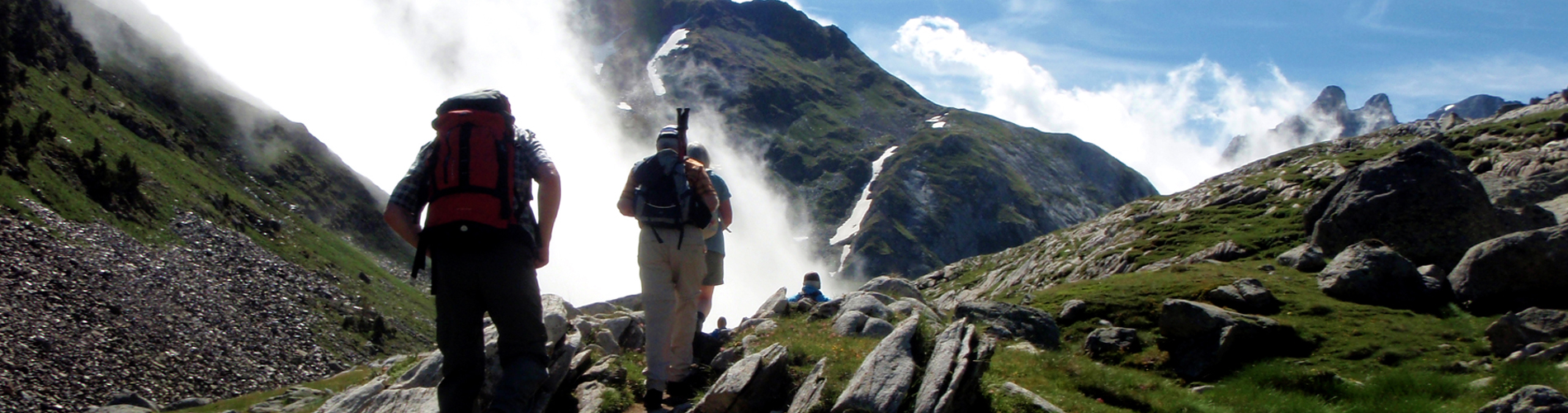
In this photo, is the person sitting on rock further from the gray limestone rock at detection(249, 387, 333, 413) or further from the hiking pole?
the gray limestone rock at detection(249, 387, 333, 413)

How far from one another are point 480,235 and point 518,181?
786 mm

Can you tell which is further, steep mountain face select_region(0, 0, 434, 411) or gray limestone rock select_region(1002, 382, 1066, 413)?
steep mountain face select_region(0, 0, 434, 411)

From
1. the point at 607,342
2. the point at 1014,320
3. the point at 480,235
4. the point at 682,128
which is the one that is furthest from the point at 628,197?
the point at 1014,320

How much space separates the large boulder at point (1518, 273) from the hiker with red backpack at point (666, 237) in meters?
14.2

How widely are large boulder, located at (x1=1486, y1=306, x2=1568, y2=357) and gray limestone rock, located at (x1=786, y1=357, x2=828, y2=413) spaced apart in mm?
10443

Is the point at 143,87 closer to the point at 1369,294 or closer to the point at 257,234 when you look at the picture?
the point at 257,234

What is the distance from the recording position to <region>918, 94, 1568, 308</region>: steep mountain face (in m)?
24.4

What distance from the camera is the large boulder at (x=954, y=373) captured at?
9508 mm

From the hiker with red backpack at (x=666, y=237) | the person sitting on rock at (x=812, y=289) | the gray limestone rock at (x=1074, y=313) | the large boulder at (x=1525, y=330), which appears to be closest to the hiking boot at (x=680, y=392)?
the hiker with red backpack at (x=666, y=237)

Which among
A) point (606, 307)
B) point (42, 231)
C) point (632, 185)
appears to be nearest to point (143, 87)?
point (42, 231)

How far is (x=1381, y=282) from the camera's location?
17000 millimetres

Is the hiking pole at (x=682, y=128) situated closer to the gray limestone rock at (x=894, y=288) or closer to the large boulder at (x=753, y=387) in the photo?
the large boulder at (x=753, y=387)

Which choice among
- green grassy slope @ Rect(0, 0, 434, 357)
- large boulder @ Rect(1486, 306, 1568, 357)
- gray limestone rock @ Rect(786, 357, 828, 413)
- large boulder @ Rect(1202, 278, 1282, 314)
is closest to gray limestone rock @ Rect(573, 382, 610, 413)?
gray limestone rock @ Rect(786, 357, 828, 413)

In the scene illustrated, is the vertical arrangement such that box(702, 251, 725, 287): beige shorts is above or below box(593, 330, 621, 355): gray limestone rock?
above
